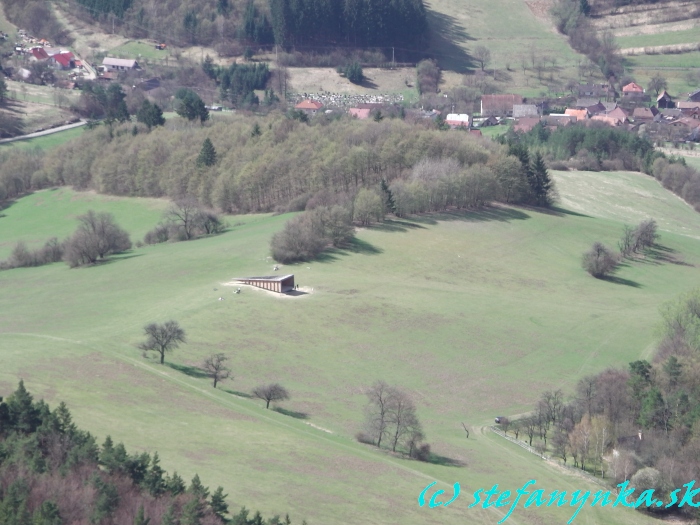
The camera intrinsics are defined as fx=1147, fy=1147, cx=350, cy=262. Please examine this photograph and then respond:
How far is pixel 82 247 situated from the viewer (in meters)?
81.2

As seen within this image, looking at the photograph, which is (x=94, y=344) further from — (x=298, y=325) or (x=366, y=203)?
(x=366, y=203)

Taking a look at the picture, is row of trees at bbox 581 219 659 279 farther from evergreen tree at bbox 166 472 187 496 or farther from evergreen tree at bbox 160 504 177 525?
evergreen tree at bbox 160 504 177 525

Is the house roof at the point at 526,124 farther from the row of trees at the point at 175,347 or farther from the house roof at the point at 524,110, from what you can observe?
the row of trees at the point at 175,347

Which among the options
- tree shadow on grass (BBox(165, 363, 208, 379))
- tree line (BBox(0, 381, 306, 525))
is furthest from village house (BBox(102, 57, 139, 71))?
tree line (BBox(0, 381, 306, 525))

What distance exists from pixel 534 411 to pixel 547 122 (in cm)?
9622

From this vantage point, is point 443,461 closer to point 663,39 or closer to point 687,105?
point 687,105

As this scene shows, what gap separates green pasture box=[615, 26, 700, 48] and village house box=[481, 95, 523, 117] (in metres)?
38.1

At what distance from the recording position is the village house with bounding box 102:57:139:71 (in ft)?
566

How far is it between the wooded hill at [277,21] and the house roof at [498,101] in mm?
27901

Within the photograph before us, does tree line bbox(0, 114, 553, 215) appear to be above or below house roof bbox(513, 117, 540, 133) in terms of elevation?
below

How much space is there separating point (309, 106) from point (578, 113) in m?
37.0

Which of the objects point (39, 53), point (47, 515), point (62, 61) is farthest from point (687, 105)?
point (47, 515)

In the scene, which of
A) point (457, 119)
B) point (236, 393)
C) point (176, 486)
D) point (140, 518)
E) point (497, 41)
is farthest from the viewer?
point (497, 41)

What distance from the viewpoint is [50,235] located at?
3752 inches
